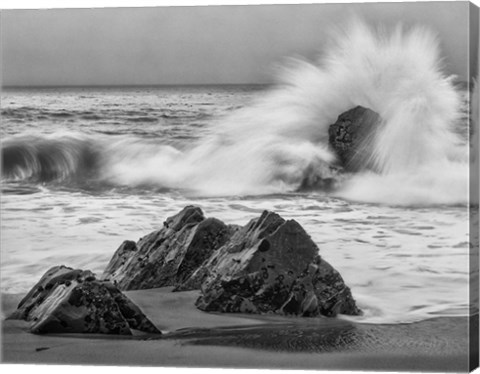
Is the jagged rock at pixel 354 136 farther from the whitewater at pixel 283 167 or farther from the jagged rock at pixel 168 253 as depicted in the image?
the jagged rock at pixel 168 253

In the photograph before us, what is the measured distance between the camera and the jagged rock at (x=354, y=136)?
9734 mm

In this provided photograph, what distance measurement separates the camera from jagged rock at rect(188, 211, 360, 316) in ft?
31.7

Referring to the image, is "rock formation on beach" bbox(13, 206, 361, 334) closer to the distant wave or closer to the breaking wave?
the breaking wave

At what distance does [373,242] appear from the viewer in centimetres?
964

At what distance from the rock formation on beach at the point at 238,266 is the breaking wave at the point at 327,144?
26 centimetres

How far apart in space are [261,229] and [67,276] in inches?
51.5

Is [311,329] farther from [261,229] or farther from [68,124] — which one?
[68,124]

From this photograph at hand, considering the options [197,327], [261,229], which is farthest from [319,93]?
[197,327]

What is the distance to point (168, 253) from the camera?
394 inches

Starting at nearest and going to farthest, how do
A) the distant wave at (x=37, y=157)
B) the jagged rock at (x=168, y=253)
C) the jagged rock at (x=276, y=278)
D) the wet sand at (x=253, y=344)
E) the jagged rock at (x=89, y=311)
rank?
1. the wet sand at (x=253, y=344)
2. the jagged rock at (x=276, y=278)
3. the jagged rock at (x=89, y=311)
4. the jagged rock at (x=168, y=253)
5. the distant wave at (x=37, y=157)

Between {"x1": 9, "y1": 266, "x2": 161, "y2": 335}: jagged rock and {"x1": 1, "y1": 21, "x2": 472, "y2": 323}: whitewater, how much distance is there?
0.70 feet

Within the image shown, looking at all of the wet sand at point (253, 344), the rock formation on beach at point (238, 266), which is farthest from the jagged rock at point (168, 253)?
the wet sand at point (253, 344)

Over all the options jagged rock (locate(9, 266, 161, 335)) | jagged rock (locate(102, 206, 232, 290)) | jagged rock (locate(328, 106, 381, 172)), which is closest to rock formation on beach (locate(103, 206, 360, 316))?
jagged rock (locate(102, 206, 232, 290))

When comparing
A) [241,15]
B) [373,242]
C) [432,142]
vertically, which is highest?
[241,15]
